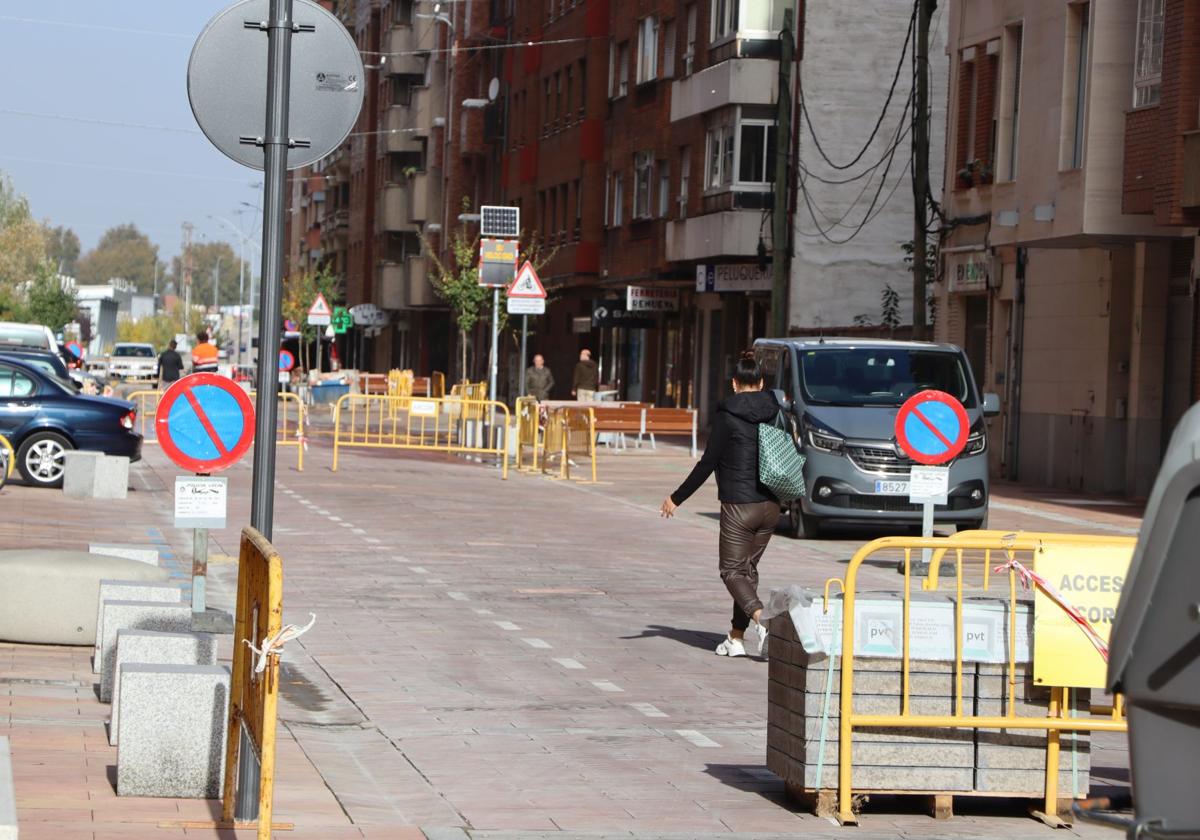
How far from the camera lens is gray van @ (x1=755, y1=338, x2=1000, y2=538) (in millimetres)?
23109

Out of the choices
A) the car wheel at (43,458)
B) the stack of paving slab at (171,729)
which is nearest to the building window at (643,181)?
the car wheel at (43,458)

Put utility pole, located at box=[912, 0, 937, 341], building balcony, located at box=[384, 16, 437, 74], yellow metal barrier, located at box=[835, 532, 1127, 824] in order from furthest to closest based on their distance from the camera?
building balcony, located at box=[384, 16, 437, 74] → utility pole, located at box=[912, 0, 937, 341] → yellow metal barrier, located at box=[835, 532, 1127, 824]

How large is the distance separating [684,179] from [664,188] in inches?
87.6

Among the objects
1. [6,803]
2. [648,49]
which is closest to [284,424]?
[648,49]

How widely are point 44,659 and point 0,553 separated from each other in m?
1.24

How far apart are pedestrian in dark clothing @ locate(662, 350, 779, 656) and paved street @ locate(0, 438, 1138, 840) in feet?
1.48

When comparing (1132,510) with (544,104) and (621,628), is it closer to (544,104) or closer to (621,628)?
(621,628)

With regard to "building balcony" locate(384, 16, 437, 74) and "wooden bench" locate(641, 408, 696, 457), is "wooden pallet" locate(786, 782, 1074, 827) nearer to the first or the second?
"wooden bench" locate(641, 408, 696, 457)

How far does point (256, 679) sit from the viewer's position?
6.68 m

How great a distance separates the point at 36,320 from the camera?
122250 millimetres

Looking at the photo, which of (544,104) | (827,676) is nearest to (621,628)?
(827,676)

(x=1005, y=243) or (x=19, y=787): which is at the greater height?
(x=1005, y=243)

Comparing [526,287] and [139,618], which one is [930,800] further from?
[526,287]

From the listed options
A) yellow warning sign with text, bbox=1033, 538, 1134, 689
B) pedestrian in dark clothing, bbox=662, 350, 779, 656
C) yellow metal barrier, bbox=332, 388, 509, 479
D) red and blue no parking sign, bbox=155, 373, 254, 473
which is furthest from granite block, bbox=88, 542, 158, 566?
yellow metal barrier, bbox=332, 388, 509, 479
